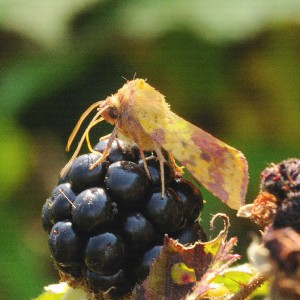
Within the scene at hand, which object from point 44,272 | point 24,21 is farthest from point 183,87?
point 44,272

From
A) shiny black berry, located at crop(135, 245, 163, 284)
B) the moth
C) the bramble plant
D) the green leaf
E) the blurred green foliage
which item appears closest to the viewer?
the bramble plant

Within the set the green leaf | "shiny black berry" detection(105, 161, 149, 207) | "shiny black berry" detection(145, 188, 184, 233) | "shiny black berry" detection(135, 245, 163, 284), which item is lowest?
the green leaf

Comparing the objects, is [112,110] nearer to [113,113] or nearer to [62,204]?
[113,113]

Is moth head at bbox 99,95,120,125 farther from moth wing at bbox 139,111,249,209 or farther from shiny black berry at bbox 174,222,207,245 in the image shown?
shiny black berry at bbox 174,222,207,245

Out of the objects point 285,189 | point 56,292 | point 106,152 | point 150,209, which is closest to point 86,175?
point 106,152

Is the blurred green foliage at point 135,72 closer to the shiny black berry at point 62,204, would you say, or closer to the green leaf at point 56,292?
the green leaf at point 56,292

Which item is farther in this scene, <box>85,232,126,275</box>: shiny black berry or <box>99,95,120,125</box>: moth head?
<box>99,95,120,125</box>: moth head

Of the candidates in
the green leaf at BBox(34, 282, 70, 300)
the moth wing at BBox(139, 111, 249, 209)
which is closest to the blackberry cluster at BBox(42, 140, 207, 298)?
the moth wing at BBox(139, 111, 249, 209)

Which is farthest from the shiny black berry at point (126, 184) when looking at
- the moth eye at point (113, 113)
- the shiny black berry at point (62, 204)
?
the moth eye at point (113, 113)
